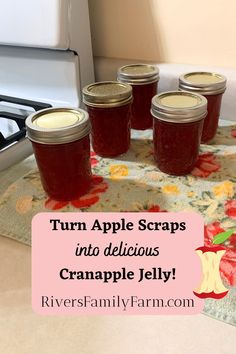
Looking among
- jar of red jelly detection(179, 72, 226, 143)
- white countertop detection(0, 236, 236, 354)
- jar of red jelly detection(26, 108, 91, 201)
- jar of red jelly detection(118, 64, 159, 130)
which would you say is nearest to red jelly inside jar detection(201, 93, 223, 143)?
jar of red jelly detection(179, 72, 226, 143)

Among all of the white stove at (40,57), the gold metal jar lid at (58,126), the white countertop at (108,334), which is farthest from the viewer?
the white stove at (40,57)

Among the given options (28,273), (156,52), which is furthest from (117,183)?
(156,52)

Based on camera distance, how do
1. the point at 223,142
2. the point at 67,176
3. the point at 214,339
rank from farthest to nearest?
the point at 223,142 → the point at 67,176 → the point at 214,339

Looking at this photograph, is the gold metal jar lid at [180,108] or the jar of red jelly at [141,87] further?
the jar of red jelly at [141,87]

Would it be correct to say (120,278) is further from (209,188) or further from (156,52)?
(156,52)

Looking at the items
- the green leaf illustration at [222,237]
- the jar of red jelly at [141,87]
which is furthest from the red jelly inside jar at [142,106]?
the green leaf illustration at [222,237]

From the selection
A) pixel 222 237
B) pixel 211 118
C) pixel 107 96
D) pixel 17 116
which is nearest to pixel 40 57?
pixel 17 116

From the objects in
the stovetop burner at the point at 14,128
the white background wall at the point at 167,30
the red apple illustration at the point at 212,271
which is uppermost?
the white background wall at the point at 167,30

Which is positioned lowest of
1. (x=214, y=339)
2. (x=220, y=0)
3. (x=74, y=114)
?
(x=214, y=339)

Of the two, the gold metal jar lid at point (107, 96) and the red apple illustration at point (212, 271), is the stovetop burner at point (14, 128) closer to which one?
the gold metal jar lid at point (107, 96)
